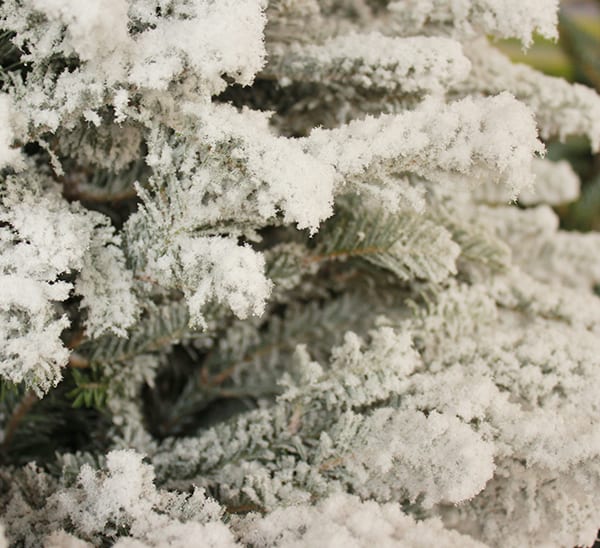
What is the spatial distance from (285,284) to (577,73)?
1.07 m

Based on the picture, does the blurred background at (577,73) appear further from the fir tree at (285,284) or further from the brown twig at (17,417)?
the brown twig at (17,417)

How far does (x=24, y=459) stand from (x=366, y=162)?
406mm

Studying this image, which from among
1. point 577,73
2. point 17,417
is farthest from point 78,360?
point 577,73

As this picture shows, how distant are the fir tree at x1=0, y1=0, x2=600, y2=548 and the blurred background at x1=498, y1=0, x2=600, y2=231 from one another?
568 mm

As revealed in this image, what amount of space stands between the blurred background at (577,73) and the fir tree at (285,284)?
0.57 metres

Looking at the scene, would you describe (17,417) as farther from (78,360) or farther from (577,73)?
(577,73)

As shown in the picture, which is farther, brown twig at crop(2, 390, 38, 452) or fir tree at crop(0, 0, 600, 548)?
brown twig at crop(2, 390, 38, 452)

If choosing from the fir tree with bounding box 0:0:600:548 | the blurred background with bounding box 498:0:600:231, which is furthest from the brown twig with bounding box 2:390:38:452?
the blurred background with bounding box 498:0:600:231

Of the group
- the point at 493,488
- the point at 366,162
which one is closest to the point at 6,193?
the point at 366,162

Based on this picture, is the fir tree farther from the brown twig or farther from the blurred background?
the blurred background

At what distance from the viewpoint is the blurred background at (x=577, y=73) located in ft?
3.75

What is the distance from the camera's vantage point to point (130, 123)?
427mm

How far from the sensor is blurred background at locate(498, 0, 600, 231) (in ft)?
3.75

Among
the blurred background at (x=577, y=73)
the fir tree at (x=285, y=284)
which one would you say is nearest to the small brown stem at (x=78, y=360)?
the fir tree at (x=285, y=284)
